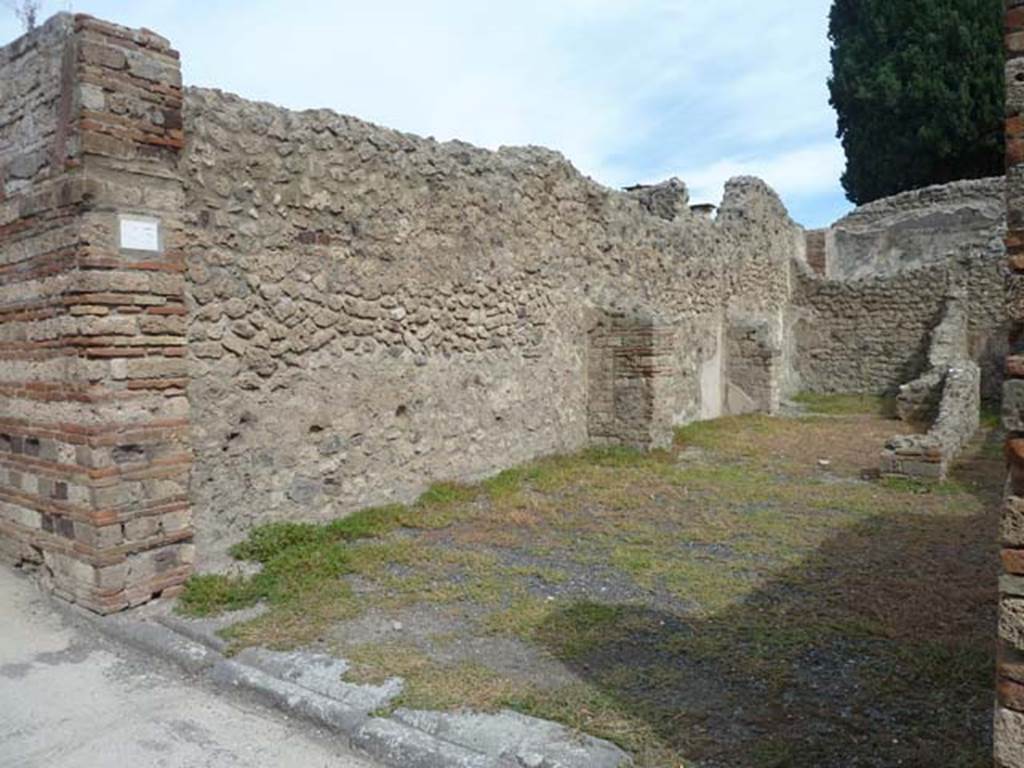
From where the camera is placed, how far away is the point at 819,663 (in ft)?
12.1

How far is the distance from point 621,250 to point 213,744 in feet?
26.7

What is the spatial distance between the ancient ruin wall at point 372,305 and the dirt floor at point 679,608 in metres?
0.50

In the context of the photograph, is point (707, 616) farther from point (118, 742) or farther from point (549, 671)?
point (118, 742)

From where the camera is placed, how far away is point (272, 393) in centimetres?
563

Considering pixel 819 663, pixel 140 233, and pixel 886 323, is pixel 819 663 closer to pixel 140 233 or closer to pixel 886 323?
pixel 140 233

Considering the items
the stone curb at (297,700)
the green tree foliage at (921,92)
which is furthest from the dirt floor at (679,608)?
the green tree foliage at (921,92)

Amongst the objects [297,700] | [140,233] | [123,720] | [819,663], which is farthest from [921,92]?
[123,720]

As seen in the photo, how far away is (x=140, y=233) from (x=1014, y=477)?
4409 millimetres

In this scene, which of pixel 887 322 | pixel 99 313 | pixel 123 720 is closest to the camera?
pixel 123 720

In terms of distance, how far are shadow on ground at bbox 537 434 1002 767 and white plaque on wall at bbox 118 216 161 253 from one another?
3.11 metres

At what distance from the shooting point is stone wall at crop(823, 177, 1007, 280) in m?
18.4

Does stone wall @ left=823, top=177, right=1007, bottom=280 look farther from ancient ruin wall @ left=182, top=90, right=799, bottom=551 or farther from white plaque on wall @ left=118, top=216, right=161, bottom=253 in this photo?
white plaque on wall @ left=118, top=216, right=161, bottom=253

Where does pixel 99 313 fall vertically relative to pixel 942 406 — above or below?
above

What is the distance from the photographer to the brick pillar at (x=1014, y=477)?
6.42 feet
